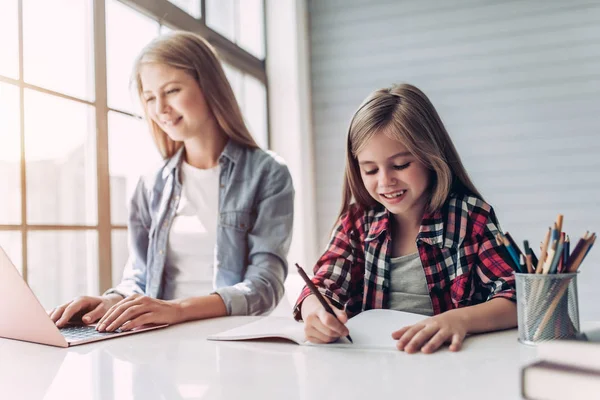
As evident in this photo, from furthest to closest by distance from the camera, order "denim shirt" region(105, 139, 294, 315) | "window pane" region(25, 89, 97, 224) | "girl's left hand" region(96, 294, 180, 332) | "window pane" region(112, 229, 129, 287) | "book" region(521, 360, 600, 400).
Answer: "window pane" region(112, 229, 129, 287)
"window pane" region(25, 89, 97, 224)
"denim shirt" region(105, 139, 294, 315)
"girl's left hand" region(96, 294, 180, 332)
"book" region(521, 360, 600, 400)

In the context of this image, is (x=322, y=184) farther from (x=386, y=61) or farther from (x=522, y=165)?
(x=522, y=165)

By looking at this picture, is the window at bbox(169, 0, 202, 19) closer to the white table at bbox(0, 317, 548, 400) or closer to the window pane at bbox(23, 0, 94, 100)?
the window pane at bbox(23, 0, 94, 100)

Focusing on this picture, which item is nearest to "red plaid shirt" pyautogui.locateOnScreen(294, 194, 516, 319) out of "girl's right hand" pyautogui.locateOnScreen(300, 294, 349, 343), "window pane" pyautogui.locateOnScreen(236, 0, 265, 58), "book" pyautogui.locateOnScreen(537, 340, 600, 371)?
"girl's right hand" pyautogui.locateOnScreen(300, 294, 349, 343)

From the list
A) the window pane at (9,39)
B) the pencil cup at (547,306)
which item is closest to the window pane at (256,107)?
the window pane at (9,39)

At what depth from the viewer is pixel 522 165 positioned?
337 centimetres

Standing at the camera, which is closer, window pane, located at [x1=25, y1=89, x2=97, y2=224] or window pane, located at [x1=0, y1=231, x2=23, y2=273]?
window pane, located at [x1=0, y1=231, x2=23, y2=273]

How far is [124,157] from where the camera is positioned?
226cm

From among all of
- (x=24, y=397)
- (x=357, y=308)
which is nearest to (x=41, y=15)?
(x=357, y=308)

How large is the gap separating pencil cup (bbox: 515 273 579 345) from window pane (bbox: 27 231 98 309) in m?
1.50

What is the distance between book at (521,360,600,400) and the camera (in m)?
0.44

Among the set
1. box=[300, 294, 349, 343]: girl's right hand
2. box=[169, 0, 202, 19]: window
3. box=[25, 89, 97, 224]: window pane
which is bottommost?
box=[300, 294, 349, 343]: girl's right hand

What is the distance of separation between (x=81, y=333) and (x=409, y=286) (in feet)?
2.23

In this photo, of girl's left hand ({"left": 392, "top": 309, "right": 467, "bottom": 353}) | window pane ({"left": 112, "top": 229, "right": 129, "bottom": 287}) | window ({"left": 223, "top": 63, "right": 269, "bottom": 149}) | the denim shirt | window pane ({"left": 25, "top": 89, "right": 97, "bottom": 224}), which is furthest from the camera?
window ({"left": 223, "top": 63, "right": 269, "bottom": 149})

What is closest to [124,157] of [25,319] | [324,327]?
[25,319]
